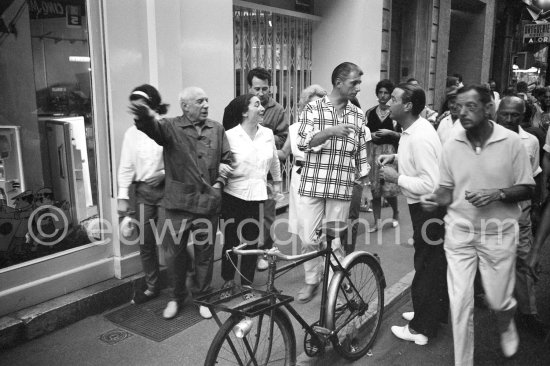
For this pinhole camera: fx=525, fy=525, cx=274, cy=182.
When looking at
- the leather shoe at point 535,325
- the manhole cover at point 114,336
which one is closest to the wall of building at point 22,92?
the manhole cover at point 114,336

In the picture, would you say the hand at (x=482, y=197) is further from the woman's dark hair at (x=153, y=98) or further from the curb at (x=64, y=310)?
the curb at (x=64, y=310)

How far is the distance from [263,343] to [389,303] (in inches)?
81.6

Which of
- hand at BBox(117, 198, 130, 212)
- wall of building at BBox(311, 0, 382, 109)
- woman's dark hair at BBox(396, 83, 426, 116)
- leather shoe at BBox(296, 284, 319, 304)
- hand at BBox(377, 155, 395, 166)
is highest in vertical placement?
wall of building at BBox(311, 0, 382, 109)

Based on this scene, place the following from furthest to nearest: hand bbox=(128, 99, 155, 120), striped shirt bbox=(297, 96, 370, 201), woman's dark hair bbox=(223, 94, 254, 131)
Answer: woman's dark hair bbox=(223, 94, 254, 131)
striped shirt bbox=(297, 96, 370, 201)
hand bbox=(128, 99, 155, 120)

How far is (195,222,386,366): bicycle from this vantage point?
285cm

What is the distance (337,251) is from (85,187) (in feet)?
8.35

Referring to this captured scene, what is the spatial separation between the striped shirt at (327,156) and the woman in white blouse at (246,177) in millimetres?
383

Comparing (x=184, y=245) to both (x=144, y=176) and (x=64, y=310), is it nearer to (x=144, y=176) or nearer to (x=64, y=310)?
(x=144, y=176)

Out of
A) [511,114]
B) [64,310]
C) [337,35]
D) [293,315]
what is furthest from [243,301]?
[337,35]

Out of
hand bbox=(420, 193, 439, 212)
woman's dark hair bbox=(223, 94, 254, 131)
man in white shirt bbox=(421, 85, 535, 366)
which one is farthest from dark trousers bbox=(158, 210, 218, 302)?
man in white shirt bbox=(421, 85, 535, 366)

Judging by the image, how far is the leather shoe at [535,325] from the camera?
14.1ft

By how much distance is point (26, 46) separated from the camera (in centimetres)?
491

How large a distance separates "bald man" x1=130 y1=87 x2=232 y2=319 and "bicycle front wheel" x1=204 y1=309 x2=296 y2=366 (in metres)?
1.44

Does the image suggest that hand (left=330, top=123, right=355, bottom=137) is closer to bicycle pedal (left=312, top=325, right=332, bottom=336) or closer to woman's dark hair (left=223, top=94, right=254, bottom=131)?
woman's dark hair (left=223, top=94, right=254, bottom=131)
